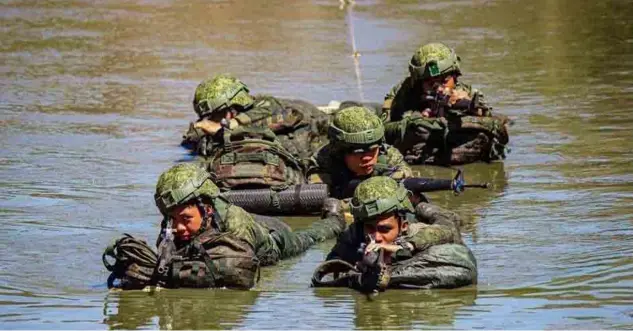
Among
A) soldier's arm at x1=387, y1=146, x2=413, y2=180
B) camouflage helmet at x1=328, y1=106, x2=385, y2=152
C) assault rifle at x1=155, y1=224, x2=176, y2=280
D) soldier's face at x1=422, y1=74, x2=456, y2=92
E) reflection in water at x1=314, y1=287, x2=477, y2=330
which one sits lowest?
reflection in water at x1=314, y1=287, x2=477, y2=330

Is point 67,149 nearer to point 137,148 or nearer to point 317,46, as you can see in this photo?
point 137,148

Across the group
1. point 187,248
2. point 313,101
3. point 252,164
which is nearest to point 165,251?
point 187,248

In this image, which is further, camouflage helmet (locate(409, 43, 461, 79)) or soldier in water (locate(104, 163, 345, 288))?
camouflage helmet (locate(409, 43, 461, 79))

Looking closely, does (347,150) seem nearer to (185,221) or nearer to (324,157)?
(324,157)

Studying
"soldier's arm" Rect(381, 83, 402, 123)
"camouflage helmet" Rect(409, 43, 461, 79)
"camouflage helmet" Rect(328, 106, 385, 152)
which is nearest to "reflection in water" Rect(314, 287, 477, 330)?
"camouflage helmet" Rect(328, 106, 385, 152)

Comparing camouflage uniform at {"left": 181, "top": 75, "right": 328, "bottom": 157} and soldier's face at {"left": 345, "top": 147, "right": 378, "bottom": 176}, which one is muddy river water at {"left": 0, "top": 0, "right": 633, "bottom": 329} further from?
camouflage uniform at {"left": 181, "top": 75, "right": 328, "bottom": 157}

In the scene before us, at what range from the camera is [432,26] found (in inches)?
1179

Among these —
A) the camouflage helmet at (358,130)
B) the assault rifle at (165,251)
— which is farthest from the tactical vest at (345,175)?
the assault rifle at (165,251)

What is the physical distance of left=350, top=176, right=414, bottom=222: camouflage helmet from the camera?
1095cm

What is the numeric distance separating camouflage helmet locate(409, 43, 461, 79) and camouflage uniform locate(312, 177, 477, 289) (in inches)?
204

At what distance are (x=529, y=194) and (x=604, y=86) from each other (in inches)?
275

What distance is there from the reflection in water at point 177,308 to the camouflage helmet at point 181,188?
639 mm

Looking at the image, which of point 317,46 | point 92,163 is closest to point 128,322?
point 92,163

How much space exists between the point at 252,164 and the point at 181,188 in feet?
12.2
